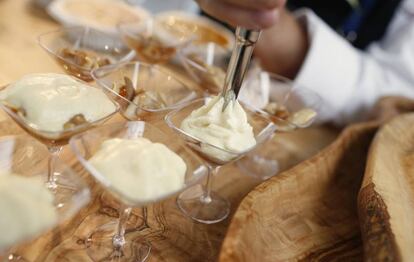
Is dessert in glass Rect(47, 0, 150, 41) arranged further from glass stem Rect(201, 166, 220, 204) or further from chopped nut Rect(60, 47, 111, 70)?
glass stem Rect(201, 166, 220, 204)

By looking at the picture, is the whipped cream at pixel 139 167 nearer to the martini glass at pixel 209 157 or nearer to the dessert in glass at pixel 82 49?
the martini glass at pixel 209 157

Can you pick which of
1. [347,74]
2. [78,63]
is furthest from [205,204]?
[347,74]

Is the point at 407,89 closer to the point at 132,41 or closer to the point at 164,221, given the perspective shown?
the point at 132,41

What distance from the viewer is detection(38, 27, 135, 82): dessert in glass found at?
85cm

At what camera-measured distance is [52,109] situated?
618 mm

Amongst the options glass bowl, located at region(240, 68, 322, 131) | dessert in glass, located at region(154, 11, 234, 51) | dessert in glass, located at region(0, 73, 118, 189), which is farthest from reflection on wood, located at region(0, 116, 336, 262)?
dessert in glass, located at region(154, 11, 234, 51)

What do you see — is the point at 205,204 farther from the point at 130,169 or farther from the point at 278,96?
the point at 278,96

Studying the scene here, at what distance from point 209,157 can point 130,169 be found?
0.17 m

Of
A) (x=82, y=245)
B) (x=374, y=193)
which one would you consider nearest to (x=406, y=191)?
(x=374, y=193)

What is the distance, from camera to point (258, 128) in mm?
814

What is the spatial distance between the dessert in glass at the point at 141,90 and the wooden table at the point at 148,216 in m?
0.14

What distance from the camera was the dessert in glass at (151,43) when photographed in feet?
3.51

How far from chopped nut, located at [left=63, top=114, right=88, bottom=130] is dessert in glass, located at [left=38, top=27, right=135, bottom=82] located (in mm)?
215

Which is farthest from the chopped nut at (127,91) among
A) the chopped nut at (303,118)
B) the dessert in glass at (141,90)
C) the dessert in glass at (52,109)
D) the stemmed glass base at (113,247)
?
the chopped nut at (303,118)
